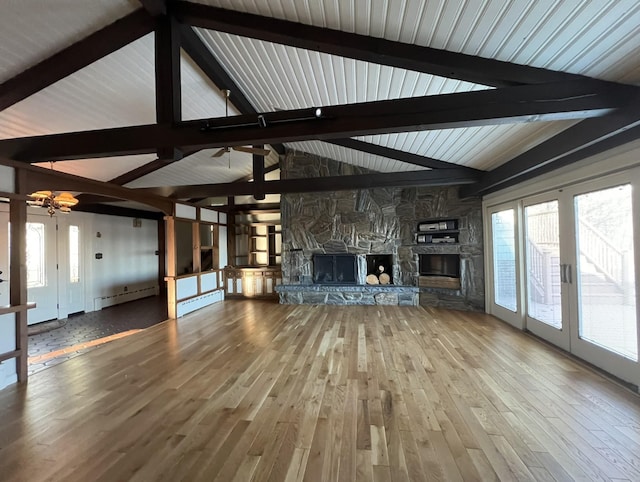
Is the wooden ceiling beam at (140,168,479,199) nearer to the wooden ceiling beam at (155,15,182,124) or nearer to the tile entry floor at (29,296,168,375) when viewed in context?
the tile entry floor at (29,296,168,375)

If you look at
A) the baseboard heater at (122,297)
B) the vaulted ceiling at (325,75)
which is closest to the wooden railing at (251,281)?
the baseboard heater at (122,297)

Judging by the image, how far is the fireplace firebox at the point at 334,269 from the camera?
6.71 metres

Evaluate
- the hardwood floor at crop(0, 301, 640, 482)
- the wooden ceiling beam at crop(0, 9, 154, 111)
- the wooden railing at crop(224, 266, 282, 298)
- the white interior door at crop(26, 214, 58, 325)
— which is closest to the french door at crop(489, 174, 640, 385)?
the hardwood floor at crop(0, 301, 640, 482)

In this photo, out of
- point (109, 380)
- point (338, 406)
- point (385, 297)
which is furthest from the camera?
point (385, 297)

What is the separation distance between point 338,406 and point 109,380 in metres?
2.42

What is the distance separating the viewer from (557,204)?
3596 millimetres

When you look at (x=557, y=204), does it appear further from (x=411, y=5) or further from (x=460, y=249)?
(x=411, y=5)

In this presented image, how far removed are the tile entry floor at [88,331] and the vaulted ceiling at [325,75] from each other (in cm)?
249

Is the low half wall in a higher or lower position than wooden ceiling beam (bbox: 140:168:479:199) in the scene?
lower

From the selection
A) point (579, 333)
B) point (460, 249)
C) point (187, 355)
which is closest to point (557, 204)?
point (579, 333)

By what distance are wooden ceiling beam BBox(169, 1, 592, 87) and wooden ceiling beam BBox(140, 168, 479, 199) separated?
2.74 m

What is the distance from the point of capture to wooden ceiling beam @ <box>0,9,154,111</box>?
2.78 meters

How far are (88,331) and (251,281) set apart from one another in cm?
357

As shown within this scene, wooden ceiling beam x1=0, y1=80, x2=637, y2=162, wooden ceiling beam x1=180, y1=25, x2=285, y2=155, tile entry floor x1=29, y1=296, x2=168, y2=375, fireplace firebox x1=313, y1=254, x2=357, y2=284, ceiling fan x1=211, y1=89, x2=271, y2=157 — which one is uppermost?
wooden ceiling beam x1=180, y1=25, x2=285, y2=155
